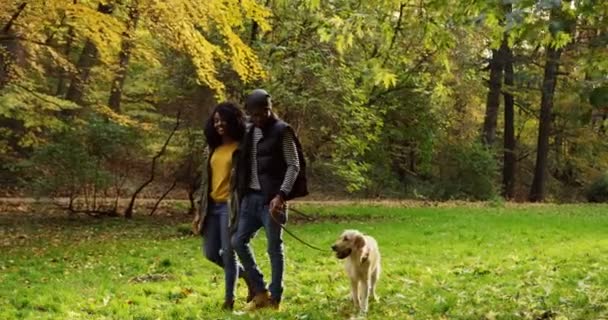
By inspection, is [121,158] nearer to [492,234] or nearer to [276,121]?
[492,234]

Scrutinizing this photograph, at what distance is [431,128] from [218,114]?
1735cm

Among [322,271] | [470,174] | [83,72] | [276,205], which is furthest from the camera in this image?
[470,174]

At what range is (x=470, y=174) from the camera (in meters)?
25.7

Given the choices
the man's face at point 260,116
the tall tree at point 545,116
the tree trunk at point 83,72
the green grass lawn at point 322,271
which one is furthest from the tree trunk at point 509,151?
the man's face at point 260,116

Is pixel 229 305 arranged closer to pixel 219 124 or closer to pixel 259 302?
pixel 259 302

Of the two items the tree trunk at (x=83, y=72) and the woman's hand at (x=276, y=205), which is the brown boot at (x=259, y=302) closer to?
the woman's hand at (x=276, y=205)

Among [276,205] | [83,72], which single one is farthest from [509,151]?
[276,205]

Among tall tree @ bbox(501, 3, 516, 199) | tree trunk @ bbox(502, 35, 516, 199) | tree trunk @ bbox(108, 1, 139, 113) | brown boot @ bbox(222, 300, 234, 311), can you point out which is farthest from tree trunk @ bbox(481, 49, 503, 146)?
brown boot @ bbox(222, 300, 234, 311)

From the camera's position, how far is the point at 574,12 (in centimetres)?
385

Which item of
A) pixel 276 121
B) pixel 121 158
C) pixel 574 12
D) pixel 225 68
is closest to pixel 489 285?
pixel 276 121

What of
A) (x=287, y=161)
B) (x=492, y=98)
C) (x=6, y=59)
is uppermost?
(x=492, y=98)

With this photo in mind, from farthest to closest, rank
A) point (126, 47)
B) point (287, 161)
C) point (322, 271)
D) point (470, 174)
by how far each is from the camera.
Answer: point (470, 174) → point (126, 47) → point (322, 271) → point (287, 161)

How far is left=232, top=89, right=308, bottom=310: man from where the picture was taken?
18.6ft

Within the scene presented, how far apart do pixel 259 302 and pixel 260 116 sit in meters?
1.57
